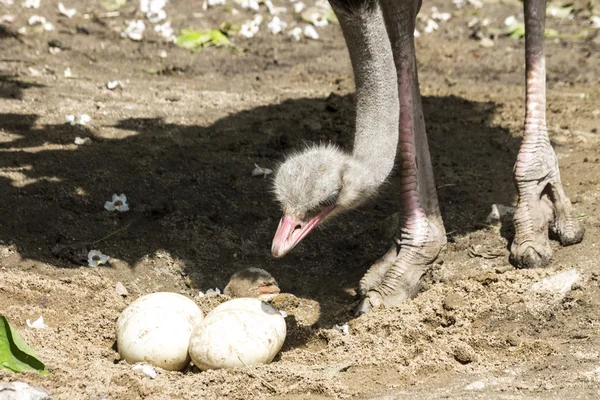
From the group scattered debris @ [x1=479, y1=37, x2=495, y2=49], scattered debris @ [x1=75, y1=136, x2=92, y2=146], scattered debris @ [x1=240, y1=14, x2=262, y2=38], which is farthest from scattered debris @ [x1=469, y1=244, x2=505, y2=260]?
scattered debris @ [x1=240, y1=14, x2=262, y2=38]

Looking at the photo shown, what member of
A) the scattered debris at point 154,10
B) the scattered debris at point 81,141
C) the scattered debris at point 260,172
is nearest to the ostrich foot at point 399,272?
the scattered debris at point 260,172

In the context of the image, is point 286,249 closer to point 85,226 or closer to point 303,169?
point 303,169

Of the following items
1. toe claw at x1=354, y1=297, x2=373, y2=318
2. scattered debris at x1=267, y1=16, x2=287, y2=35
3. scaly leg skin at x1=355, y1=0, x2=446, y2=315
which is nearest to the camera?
toe claw at x1=354, y1=297, x2=373, y2=318

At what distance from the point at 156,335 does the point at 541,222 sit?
237cm

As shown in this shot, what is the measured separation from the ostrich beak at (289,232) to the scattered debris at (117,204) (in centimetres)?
189

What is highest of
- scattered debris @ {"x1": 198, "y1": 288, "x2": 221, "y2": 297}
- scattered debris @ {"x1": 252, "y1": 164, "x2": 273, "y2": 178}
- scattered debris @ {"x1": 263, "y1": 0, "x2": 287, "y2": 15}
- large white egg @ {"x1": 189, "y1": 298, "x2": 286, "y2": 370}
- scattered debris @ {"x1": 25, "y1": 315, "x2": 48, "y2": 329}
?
scattered debris @ {"x1": 263, "y1": 0, "x2": 287, "y2": 15}

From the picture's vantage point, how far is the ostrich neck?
4.60 meters

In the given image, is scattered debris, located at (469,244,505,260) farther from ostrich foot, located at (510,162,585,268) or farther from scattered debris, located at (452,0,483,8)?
scattered debris, located at (452,0,483,8)

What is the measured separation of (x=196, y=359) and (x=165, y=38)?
586 cm

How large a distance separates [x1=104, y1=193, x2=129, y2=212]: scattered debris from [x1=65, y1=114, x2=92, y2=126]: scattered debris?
1226 mm

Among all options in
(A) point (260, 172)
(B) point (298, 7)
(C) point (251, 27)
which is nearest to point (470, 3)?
(B) point (298, 7)

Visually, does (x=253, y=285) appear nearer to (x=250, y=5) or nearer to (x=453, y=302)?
(x=453, y=302)

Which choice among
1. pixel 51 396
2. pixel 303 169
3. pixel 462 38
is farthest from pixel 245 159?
pixel 462 38

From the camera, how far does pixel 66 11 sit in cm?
994
